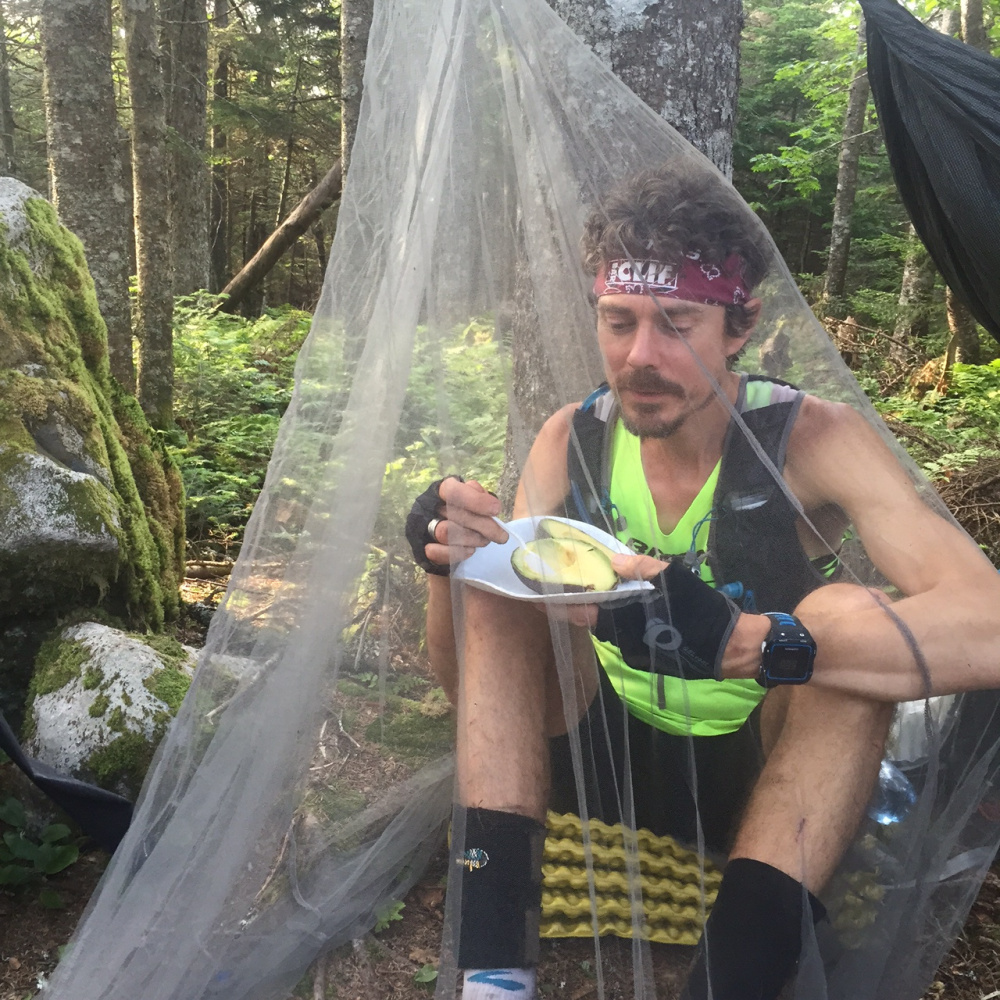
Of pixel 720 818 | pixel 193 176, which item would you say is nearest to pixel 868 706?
pixel 720 818

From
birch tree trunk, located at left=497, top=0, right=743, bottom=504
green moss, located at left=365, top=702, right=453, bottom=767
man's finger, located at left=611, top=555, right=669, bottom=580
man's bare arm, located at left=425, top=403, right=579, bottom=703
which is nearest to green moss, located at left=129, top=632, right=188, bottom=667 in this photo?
green moss, located at left=365, top=702, right=453, bottom=767

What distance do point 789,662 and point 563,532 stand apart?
1.45 feet

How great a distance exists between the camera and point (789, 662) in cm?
142

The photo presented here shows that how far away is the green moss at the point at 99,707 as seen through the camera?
→ 2188mm

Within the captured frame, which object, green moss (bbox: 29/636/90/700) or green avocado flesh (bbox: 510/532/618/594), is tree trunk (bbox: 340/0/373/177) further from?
green avocado flesh (bbox: 510/532/618/594)

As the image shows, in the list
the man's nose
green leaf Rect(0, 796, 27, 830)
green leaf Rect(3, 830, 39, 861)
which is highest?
the man's nose

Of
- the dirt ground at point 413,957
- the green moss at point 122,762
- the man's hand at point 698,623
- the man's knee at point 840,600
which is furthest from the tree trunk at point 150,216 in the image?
the man's knee at point 840,600

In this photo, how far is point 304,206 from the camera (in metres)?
8.04

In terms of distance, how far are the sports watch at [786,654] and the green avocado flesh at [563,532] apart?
32 centimetres

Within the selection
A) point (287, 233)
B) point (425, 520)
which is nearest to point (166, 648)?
point (425, 520)

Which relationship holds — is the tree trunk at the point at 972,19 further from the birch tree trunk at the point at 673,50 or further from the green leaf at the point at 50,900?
the green leaf at the point at 50,900

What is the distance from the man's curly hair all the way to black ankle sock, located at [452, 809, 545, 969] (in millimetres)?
978

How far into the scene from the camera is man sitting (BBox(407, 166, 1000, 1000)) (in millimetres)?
1433

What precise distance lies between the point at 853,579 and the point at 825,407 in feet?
1.01
